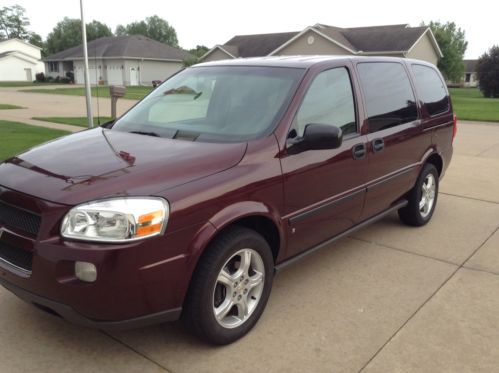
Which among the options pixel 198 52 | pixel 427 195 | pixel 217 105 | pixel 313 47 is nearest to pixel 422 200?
pixel 427 195

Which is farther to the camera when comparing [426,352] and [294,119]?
[294,119]

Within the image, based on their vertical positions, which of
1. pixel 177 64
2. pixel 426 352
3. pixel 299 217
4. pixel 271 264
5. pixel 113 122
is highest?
pixel 177 64

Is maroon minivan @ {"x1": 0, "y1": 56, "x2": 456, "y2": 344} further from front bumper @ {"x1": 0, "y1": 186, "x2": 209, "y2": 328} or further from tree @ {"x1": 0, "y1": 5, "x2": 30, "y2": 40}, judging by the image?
tree @ {"x1": 0, "y1": 5, "x2": 30, "y2": 40}

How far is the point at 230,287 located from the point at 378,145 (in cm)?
196

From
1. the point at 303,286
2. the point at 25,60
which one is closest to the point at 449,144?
the point at 303,286

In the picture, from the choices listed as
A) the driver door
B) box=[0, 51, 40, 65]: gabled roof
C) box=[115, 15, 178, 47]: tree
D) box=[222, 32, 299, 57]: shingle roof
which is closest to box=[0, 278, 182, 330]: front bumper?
the driver door

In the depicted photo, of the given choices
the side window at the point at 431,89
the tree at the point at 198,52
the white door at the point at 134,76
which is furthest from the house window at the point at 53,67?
the side window at the point at 431,89

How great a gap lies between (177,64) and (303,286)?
193ft

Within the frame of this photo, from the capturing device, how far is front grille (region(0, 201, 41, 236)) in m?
2.63

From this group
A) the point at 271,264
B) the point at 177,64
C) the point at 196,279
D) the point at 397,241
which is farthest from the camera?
the point at 177,64

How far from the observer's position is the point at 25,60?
7112cm

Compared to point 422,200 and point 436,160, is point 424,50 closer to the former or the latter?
point 436,160

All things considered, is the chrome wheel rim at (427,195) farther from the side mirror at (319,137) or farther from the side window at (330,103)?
the side mirror at (319,137)

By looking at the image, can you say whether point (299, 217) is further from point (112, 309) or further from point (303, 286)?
point (112, 309)
